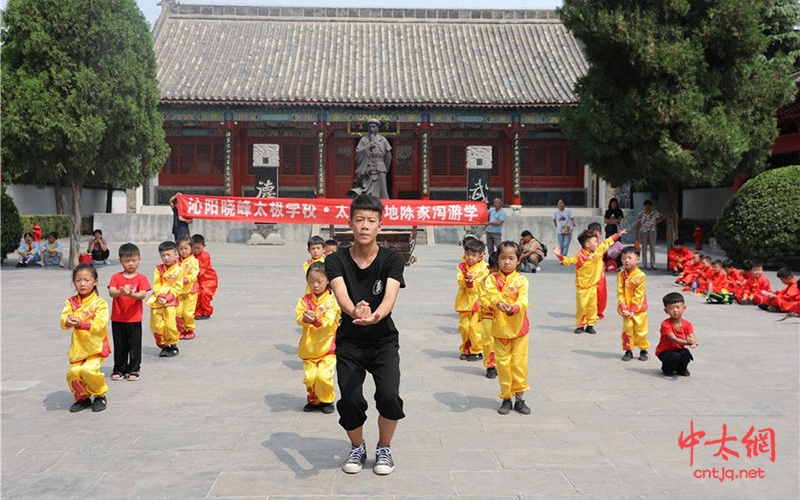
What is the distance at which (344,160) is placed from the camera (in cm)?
2753

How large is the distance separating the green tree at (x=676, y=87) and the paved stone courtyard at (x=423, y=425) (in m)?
6.19

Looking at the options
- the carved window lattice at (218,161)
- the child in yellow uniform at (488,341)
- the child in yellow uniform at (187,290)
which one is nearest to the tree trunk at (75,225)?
the child in yellow uniform at (187,290)

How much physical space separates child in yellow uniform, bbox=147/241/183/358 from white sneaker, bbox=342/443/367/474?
3.31 m

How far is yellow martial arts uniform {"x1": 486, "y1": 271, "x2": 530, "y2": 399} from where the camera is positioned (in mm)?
5133

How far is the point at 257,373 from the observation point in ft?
20.6

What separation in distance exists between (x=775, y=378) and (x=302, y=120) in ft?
70.1

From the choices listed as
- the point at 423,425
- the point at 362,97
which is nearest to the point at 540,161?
the point at 362,97

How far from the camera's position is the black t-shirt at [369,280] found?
155 inches

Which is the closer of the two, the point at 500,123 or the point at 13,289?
the point at 13,289

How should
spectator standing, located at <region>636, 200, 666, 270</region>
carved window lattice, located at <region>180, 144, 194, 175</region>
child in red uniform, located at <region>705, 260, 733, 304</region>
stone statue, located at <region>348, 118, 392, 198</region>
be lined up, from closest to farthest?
1. child in red uniform, located at <region>705, 260, 733, 304</region>
2. spectator standing, located at <region>636, 200, 666, 270</region>
3. stone statue, located at <region>348, 118, 392, 198</region>
4. carved window lattice, located at <region>180, 144, 194, 175</region>

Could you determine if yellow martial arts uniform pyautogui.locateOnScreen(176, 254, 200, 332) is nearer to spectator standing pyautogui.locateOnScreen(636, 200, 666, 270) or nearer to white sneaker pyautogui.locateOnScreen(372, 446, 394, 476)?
white sneaker pyautogui.locateOnScreen(372, 446, 394, 476)

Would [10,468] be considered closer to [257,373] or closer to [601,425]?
[257,373]

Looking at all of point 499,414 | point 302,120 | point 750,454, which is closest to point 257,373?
point 499,414

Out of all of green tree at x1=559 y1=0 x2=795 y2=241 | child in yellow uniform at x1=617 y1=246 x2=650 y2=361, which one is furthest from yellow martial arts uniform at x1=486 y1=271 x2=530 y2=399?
green tree at x1=559 y1=0 x2=795 y2=241
